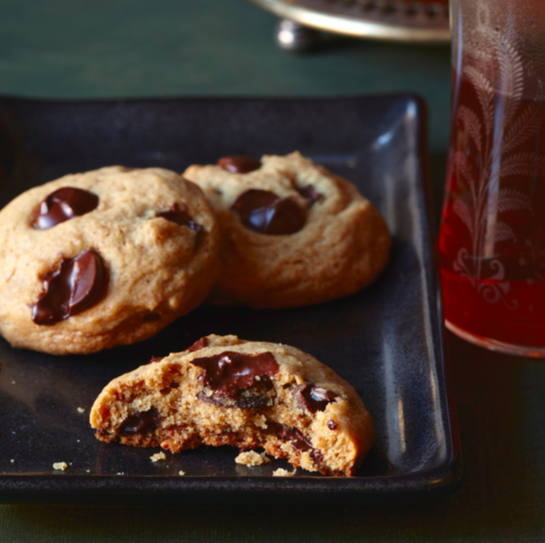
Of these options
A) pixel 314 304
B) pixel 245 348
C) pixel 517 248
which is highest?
pixel 517 248

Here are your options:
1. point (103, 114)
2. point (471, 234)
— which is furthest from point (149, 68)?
point (471, 234)

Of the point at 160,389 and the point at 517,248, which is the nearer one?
the point at 160,389

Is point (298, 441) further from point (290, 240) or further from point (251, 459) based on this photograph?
point (290, 240)

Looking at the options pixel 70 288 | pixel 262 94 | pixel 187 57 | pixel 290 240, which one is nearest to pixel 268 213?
pixel 290 240

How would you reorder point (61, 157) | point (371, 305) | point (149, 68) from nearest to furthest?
point (371, 305) → point (61, 157) → point (149, 68)

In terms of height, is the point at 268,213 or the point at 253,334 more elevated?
the point at 268,213

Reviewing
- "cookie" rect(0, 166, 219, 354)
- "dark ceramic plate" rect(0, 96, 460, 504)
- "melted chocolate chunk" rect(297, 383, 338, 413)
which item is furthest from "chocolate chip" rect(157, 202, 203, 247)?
"melted chocolate chunk" rect(297, 383, 338, 413)

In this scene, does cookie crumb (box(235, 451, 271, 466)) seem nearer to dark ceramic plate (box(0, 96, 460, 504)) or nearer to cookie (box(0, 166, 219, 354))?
dark ceramic plate (box(0, 96, 460, 504))

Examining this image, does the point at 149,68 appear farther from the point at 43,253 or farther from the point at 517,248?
the point at 517,248
